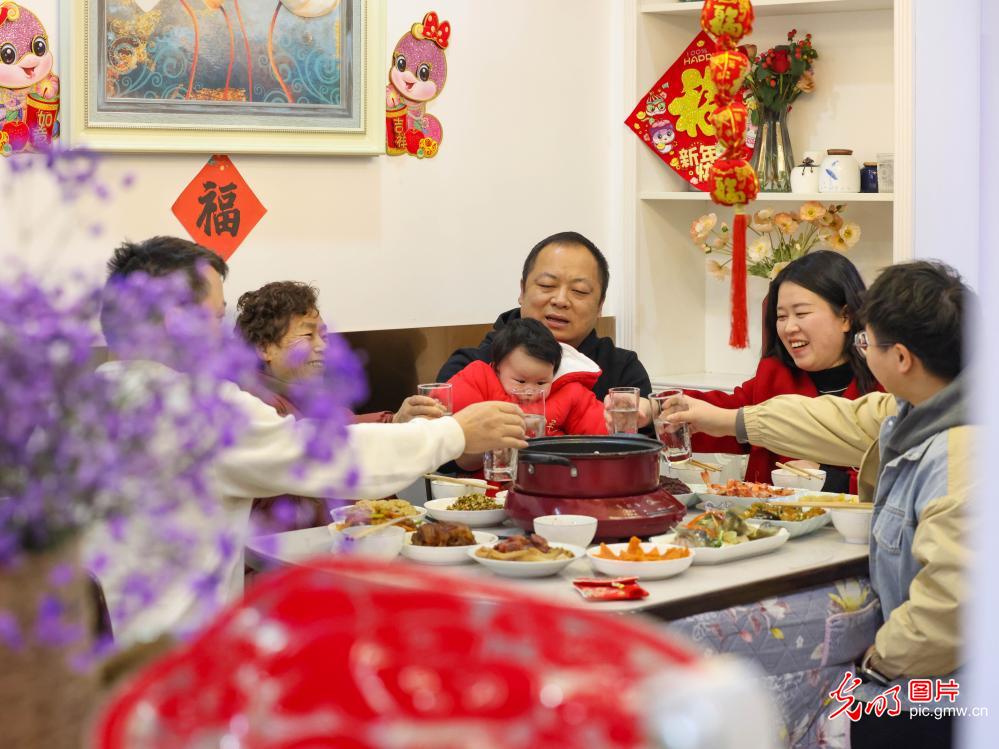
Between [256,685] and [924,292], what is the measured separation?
1758 mm

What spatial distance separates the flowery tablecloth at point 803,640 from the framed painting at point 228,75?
192 centimetres

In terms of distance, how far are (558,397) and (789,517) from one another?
95cm

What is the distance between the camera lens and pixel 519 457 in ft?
7.07

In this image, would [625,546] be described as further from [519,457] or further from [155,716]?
[155,716]

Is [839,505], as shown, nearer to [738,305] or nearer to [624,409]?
[624,409]

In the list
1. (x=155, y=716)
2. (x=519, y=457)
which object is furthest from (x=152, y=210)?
(x=155, y=716)

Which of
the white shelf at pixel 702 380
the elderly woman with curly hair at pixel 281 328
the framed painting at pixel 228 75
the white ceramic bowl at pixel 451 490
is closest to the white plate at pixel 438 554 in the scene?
the white ceramic bowl at pixel 451 490

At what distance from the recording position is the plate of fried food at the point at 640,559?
1870mm

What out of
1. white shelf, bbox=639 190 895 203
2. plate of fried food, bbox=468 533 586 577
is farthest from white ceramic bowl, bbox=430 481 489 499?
white shelf, bbox=639 190 895 203

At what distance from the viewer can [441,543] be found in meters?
2.01

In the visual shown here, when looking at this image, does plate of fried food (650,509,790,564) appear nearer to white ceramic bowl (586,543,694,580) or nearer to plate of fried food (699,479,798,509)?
white ceramic bowl (586,543,694,580)

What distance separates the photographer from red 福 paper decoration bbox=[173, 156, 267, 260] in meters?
3.16

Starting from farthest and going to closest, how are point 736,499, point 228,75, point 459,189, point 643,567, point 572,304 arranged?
point 459,189 → point 572,304 → point 228,75 → point 736,499 → point 643,567

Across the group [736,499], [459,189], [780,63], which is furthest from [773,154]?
[736,499]
